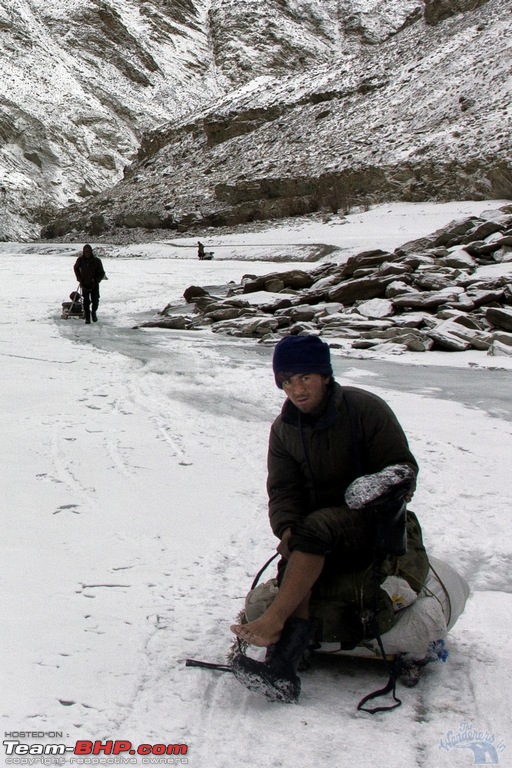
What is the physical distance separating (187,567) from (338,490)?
103 centimetres

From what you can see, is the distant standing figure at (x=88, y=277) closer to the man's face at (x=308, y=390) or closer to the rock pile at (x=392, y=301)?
the rock pile at (x=392, y=301)

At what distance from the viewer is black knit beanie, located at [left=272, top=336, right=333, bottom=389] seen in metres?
2.59

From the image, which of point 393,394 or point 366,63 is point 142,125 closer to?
point 366,63

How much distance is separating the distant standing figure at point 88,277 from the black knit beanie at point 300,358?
1032 cm

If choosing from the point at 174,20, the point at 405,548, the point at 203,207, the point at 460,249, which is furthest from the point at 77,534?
the point at 174,20

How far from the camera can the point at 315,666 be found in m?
2.71

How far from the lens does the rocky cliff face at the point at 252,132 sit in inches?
1430

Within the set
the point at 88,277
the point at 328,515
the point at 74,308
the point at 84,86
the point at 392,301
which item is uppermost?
the point at 84,86

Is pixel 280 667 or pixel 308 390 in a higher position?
pixel 308 390

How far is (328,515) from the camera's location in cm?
255

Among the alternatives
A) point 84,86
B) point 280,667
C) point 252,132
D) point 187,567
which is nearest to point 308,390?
point 280,667

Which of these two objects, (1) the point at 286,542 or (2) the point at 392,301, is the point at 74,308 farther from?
(1) the point at 286,542

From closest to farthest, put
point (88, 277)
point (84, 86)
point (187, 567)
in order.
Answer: point (187, 567), point (88, 277), point (84, 86)

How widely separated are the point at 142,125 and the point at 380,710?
264ft
